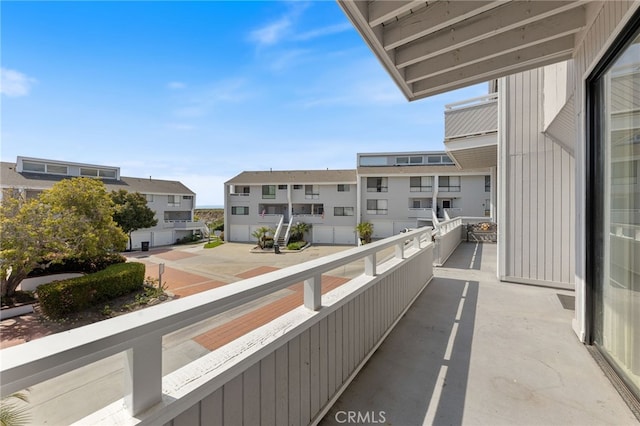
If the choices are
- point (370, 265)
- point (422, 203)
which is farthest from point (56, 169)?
point (422, 203)

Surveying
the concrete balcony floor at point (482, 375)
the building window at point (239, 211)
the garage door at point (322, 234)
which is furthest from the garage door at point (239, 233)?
the concrete balcony floor at point (482, 375)

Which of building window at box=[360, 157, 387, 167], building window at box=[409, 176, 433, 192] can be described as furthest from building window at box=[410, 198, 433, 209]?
building window at box=[360, 157, 387, 167]

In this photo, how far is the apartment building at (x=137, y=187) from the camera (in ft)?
65.0

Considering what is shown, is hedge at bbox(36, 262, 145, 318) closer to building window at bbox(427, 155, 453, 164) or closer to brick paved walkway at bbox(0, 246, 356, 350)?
brick paved walkway at bbox(0, 246, 356, 350)

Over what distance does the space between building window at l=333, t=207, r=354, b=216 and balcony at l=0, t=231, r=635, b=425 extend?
20.2m

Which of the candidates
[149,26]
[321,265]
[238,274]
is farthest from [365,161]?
[321,265]

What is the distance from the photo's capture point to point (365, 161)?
85.6 ft

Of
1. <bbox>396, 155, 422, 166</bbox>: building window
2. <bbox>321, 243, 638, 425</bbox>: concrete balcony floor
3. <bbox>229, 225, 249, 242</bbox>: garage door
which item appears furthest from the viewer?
<bbox>229, 225, 249, 242</bbox>: garage door

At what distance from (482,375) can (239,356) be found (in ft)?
8.37

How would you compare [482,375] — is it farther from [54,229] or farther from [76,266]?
[76,266]

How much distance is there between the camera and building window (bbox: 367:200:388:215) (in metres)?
23.7

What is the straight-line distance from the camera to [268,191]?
2656 cm

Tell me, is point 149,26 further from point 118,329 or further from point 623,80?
point 623,80

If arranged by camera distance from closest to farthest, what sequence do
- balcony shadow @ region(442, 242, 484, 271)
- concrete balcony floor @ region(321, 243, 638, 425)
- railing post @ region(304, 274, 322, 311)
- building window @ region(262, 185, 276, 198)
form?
1. railing post @ region(304, 274, 322, 311)
2. concrete balcony floor @ region(321, 243, 638, 425)
3. balcony shadow @ region(442, 242, 484, 271)
4. building window @ region(262, 185, 276, 198)
